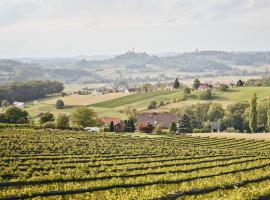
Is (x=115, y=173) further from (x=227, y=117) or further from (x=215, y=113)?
(x=215, y=113)

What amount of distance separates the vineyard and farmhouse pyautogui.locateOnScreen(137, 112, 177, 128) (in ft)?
258

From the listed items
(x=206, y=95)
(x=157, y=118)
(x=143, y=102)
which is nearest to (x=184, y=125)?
(x=157, y=118)

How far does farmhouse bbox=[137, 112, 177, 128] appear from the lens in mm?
149125

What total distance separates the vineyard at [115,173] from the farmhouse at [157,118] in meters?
78.6

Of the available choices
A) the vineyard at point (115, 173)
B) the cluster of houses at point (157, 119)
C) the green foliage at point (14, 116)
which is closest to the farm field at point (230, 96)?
the cluster of houses at point (157, 119)

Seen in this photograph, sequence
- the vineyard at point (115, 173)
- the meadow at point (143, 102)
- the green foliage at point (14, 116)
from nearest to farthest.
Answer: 1. the vineyard at point (115, 173)
2. the green foliage at point (14, 116)
3. the meadow at point (143, 102)

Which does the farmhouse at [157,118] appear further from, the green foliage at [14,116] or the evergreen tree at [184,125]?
the green foliage at [14,116]

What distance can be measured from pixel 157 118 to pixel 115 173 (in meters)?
113

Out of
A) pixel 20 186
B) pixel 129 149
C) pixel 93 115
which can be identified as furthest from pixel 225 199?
pixel 93 115

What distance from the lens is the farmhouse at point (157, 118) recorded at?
149 meters

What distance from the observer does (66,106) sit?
183 metres

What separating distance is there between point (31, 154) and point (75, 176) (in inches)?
637

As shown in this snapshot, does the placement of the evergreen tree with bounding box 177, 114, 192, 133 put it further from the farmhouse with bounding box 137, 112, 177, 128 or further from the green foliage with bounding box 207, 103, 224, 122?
the green foliage with bounding box 207, 103, 224, 122

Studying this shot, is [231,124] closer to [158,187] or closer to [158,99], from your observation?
[158,99]
